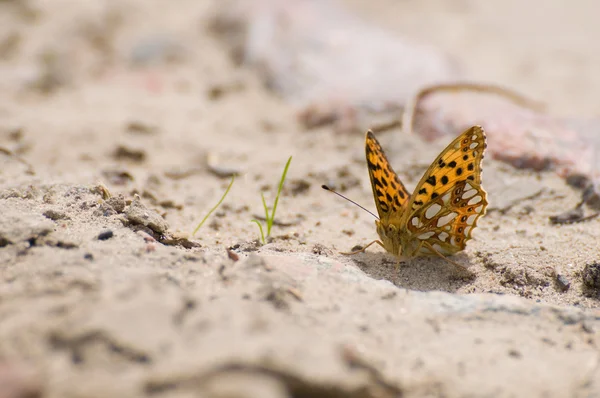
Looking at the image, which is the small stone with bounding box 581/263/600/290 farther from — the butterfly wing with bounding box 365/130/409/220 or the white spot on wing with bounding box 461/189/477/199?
the butterfly wing with bounding box 365/130/409/220

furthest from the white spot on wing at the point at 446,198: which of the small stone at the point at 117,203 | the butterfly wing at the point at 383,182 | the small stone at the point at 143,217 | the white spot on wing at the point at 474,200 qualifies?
the small stone at the point at 117,203

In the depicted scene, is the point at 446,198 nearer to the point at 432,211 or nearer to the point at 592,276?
the point at 432,211

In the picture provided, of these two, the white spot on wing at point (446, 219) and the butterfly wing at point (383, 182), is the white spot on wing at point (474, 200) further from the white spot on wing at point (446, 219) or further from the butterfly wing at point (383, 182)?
the butterfly wing at point (383, 182)

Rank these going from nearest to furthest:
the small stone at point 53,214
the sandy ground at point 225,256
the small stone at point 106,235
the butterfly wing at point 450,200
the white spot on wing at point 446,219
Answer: the sandy ground at point 225,256 → the small stone at point 106,235 → the small stone at point 53,214 → the butterfly wing at point 450,200 → the white spot on wing at point 446,219

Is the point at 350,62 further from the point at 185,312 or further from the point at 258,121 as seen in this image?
the point at 185,312

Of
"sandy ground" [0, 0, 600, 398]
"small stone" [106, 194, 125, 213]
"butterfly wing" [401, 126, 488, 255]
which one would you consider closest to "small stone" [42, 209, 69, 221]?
"sandy ground" [0, 0, 600, 398]
